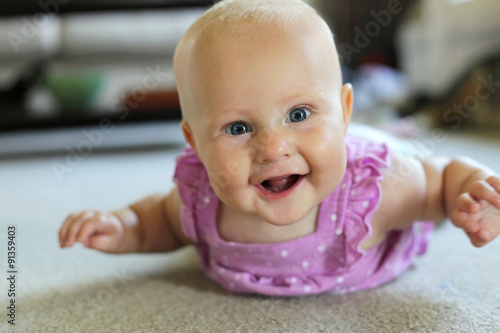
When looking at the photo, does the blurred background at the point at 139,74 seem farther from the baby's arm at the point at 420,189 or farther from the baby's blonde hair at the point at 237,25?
the baby's blonde hair at the point at 237,25

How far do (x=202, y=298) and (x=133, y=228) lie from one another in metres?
0.14

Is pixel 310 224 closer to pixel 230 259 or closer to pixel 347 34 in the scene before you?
pixel 230 259

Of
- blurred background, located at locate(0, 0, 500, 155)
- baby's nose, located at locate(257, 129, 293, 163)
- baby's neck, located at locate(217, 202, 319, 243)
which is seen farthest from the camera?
blurred background, located at locate(0, 0, 500, 155)

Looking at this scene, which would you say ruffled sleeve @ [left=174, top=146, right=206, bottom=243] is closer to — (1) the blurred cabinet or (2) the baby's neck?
(2) the baby's neck

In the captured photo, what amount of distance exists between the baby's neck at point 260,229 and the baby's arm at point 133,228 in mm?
89

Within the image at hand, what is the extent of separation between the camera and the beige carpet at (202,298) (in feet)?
1.79

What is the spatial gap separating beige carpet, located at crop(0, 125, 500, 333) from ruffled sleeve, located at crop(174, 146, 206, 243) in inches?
2.8

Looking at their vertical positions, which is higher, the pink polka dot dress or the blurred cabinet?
the pink polka dot dress

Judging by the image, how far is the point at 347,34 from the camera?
2826 millimetres

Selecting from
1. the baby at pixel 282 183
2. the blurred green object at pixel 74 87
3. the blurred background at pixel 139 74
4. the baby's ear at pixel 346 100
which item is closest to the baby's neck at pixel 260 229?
the baby at pixel 282 183

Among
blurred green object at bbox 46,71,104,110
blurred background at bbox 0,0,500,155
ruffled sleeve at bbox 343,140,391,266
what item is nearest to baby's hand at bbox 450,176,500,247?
ruffled sleeve at bbox 343,140,391,266

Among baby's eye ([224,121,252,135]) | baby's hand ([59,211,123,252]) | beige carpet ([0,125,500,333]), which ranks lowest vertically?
beige carpet ([0,125,500,333])

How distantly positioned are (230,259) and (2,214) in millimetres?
614

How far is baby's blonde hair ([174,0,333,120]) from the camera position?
1.76 feet
